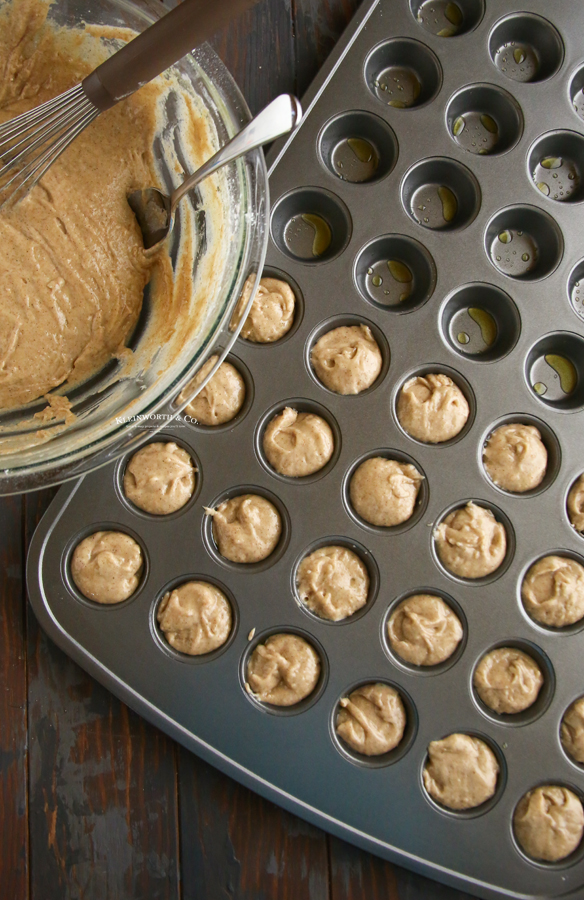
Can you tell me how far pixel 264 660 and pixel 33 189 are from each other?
1532mm

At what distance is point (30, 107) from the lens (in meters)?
1.77

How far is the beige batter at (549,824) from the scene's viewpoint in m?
2.12

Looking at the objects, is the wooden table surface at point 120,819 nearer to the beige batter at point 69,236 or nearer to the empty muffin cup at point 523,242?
the beige batter at point 69,236

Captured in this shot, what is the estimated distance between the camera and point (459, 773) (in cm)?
213

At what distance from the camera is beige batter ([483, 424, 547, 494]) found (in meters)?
2.29

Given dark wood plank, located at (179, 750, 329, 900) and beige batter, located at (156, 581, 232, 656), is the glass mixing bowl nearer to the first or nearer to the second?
beige batter, located at (156, 581, 232, 656)

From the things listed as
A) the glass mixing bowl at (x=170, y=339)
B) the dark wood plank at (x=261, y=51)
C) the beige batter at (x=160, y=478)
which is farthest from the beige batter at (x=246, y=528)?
the dark wood plank at (x=261, y=51)

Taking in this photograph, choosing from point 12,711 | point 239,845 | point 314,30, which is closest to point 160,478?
point 12,711

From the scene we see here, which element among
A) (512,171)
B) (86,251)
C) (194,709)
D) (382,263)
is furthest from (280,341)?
(194,709)

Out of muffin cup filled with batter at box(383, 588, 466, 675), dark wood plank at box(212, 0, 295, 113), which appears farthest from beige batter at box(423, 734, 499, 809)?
dark wood plank at box(212, 0, 295, 113)

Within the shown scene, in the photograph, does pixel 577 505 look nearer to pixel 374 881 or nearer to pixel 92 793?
pixel 374 881

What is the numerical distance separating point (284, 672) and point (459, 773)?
2.07 ft

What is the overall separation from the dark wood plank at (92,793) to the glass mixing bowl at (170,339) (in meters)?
0.86

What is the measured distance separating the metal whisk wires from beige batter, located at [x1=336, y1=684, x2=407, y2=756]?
5.79ft
